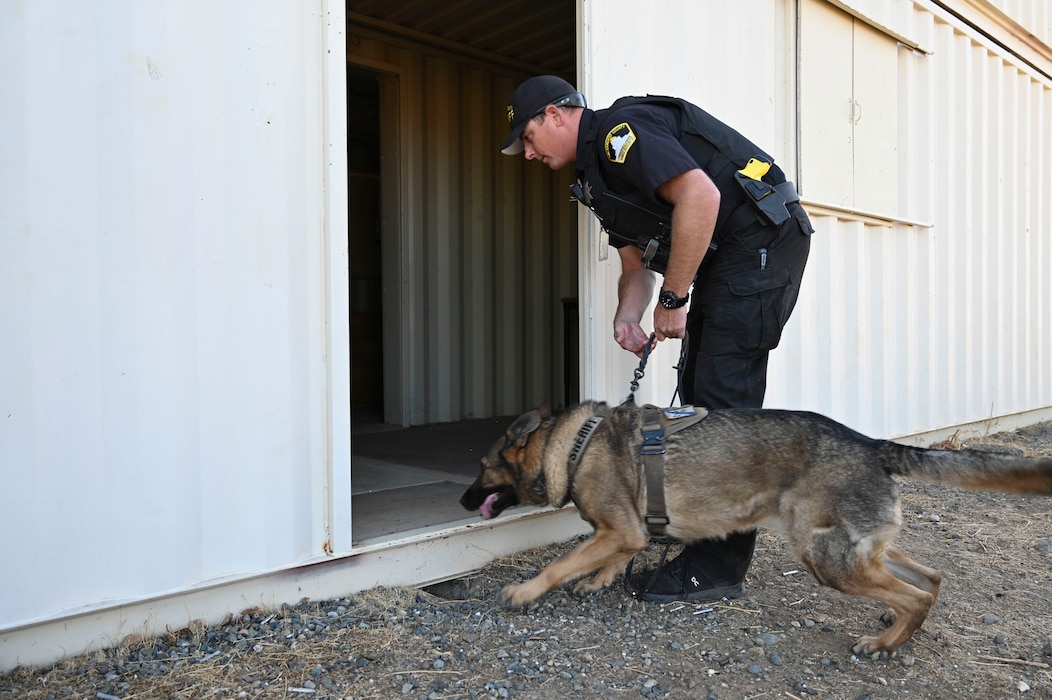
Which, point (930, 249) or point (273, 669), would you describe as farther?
point (930, 249)

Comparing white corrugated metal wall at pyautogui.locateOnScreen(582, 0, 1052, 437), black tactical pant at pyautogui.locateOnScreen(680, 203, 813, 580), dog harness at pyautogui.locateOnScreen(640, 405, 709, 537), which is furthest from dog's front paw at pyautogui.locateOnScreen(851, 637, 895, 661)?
white corrugated metal wall at pyautogui.locateOnScreen(582, 0, 1052, 437)

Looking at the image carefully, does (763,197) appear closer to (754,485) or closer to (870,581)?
(754,485)

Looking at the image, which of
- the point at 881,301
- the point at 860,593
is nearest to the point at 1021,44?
the point at 881,301

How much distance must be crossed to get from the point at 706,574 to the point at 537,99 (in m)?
2.12

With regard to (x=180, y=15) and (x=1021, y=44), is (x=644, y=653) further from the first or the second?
(x=1021, y=44)

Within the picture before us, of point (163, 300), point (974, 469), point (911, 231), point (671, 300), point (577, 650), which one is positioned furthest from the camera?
point (911, 231)

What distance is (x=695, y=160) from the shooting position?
10.2 feet

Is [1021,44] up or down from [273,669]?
up

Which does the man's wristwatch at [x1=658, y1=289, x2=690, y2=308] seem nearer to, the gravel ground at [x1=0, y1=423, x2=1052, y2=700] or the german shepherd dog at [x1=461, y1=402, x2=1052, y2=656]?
the german shepherd dog at [x1=461, y1=402, x2=1052, y2=656]

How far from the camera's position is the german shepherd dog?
2570mm

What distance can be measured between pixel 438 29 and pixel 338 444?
17.5ft

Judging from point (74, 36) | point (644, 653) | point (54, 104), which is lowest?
point (644, 653)

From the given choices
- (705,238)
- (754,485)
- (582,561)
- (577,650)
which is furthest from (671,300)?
(577,650)

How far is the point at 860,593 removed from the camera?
2609 mm
